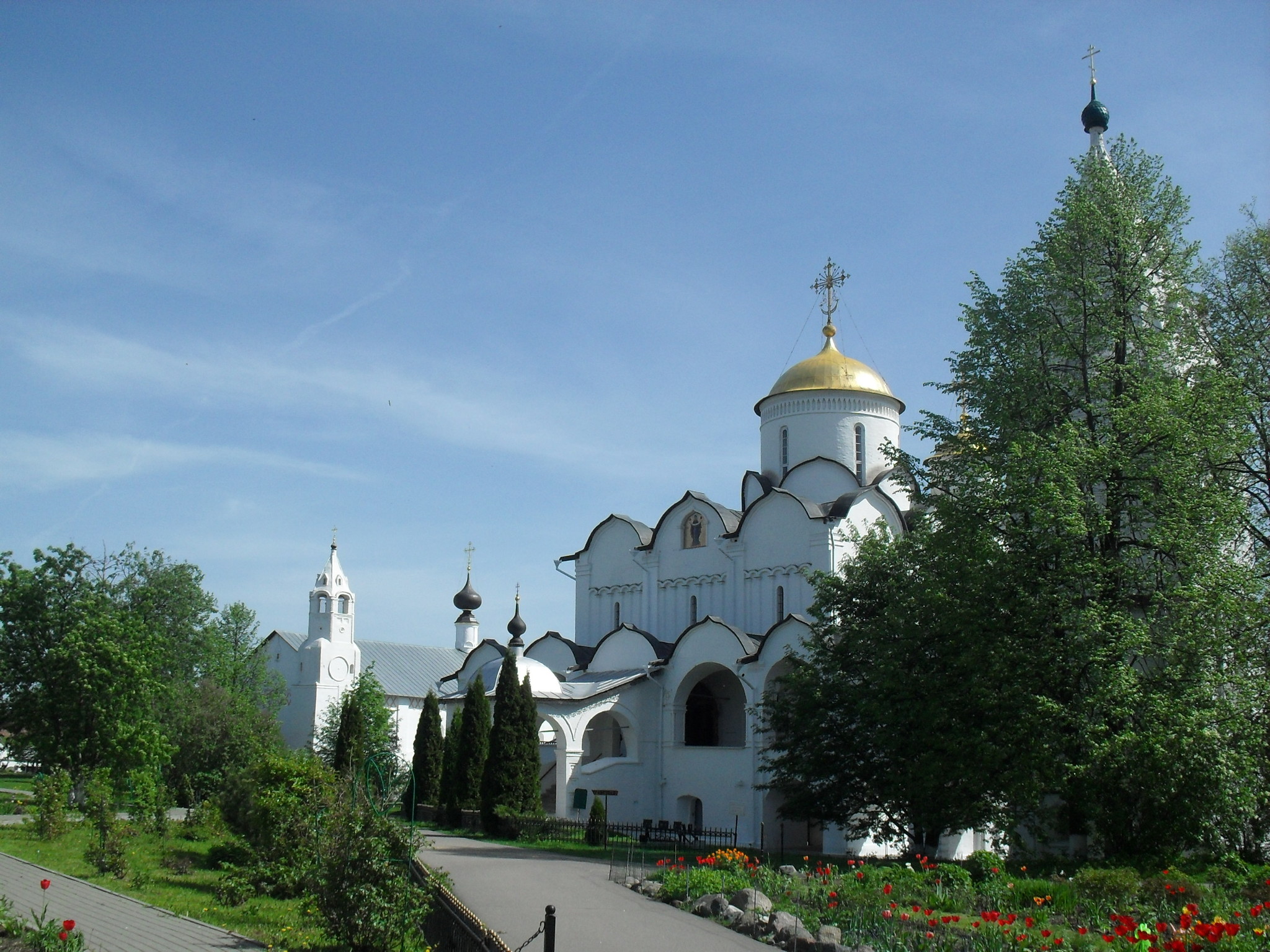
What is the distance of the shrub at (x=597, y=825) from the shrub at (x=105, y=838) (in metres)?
8.23

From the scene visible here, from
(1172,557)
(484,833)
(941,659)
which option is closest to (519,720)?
(484,833)

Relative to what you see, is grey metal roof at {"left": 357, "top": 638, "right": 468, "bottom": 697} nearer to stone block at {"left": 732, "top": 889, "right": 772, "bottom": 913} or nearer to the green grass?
the green grass

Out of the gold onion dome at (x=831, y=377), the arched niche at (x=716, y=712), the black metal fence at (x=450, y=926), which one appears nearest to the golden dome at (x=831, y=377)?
the gold onion dome at (x=831, y=377)

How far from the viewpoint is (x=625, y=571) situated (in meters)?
29.6

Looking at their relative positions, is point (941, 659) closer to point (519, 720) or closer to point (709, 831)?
point (709, 831)

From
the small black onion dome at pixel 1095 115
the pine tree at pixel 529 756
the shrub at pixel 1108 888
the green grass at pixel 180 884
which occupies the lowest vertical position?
the green grass at pixel 180 884

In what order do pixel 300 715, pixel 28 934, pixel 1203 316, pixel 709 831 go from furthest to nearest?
pixel 300 715
pixel 709 831
pixel 1203 316
pixel 28 934

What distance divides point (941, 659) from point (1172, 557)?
344cm

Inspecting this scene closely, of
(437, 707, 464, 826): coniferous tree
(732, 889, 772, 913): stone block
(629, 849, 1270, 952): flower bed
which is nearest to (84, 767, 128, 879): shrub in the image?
(629, 849, 1270, 952): flower bed

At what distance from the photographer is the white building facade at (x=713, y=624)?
23938 mm

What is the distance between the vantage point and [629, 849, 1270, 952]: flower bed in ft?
26.7

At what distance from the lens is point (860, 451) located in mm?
28203

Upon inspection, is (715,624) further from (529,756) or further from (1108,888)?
(1108,888)

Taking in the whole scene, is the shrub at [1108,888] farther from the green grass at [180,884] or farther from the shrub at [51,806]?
the shrub at [51,806]
